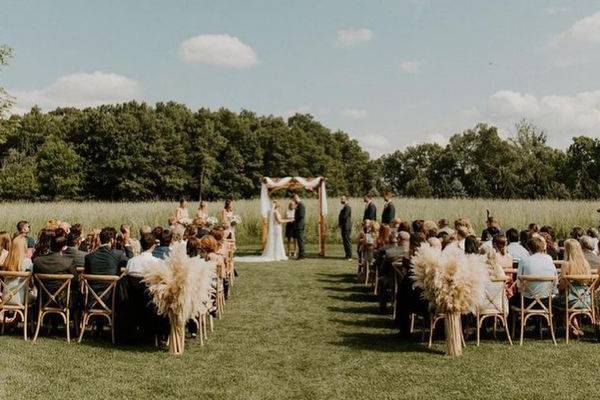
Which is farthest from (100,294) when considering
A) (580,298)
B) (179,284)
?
(580,298)

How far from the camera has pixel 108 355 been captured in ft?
23.1

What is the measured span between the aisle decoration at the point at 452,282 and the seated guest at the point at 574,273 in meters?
1.61

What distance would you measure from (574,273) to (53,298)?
698 cm

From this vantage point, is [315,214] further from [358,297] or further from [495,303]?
[495,303]

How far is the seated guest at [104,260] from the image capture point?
25.6 feet

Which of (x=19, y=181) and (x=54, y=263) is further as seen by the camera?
(x=19, y=181)

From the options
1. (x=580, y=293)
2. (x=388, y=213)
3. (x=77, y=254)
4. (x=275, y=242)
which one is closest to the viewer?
(x=580, y=293)

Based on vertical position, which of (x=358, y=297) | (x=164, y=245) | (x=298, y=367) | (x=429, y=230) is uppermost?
(x=429, y=230)

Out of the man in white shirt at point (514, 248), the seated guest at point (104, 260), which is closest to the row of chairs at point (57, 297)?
the seated guest at point (104, 260)

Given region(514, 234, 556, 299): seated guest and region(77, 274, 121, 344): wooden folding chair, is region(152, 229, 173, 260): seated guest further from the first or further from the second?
region(514, 234, 556, 299): seated guest

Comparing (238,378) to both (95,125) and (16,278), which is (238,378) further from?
(95,125)

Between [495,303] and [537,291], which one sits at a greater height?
[537,291]

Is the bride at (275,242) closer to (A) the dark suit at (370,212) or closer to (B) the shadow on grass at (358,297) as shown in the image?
(A) the dark suit at (370,212)

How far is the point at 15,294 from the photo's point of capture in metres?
7.88
